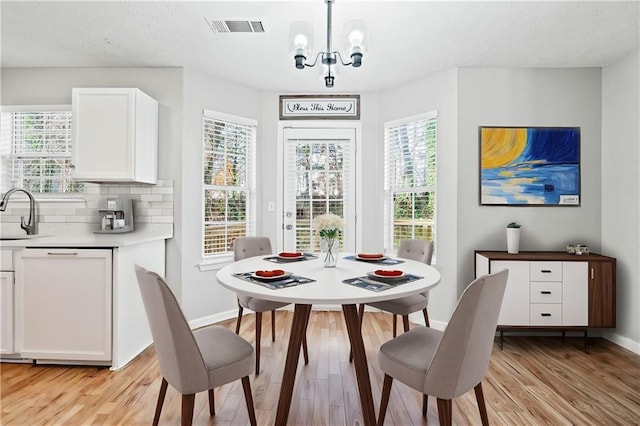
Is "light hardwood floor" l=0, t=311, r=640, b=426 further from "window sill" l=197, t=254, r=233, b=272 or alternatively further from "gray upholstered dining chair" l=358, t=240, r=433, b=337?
"window sill" l=197, t=254, r=233, b=272

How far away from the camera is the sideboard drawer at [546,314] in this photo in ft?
9.59

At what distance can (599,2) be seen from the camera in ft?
7.38

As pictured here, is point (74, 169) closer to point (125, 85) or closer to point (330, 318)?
point (125, 85)

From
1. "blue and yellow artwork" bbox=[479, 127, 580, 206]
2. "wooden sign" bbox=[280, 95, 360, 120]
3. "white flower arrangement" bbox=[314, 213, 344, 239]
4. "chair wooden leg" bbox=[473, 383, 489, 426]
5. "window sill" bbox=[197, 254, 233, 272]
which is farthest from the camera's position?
"wooden sign" bbox=[280, 95, 360, 120]

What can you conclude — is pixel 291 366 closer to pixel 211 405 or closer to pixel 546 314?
pixel 211 405

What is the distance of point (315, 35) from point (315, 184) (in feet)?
5.54

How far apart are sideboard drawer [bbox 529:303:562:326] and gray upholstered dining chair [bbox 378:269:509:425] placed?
1.71m

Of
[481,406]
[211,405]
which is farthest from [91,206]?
[481,406]

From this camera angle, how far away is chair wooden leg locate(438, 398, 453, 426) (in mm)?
1404

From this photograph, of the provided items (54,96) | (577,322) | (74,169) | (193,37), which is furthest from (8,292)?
(577,322)

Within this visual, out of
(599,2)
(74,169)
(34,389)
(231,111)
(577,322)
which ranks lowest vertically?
(34,389)

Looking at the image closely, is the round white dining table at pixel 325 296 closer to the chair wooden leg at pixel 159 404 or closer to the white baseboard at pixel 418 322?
the chair wooden leg at pixel 159 404

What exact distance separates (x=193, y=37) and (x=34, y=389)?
108 inches

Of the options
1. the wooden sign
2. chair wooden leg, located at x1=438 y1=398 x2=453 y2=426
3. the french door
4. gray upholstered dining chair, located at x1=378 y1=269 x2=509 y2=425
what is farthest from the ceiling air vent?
chair wooden leg, located at x1=438 y1=398 x2=453 y2=426
